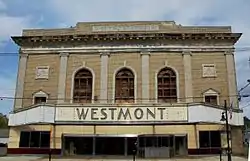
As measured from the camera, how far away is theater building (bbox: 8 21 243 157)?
33.0 m

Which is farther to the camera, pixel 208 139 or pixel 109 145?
pixel 109 145

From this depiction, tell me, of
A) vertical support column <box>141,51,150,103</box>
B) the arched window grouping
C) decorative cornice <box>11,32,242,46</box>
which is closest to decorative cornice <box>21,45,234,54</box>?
vertical support column <box>141,51,150,103</box>

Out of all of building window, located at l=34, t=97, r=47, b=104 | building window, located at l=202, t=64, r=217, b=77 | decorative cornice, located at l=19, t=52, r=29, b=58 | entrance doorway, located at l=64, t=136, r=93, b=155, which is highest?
decorative cornice, located at l=19, t=52, r=29, b=58

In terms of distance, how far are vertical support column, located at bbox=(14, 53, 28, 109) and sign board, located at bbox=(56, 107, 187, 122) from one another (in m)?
6.38

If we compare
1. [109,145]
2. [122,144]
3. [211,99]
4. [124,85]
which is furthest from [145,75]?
[109,145]

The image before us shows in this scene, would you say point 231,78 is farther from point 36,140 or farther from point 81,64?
point 36,140

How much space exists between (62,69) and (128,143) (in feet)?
39.2

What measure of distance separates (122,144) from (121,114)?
302 cm

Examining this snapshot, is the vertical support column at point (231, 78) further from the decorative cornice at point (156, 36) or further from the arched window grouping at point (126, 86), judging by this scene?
the arched window grouping at point (126, 86)

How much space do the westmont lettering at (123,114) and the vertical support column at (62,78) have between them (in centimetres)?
436

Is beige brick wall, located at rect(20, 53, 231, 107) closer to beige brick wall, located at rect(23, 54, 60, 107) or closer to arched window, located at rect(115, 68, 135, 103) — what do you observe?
beige brick wall, located at rect(23, 54, 60, 107)

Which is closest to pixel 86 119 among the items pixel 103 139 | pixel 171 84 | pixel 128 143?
pixel 103 139

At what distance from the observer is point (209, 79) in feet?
122

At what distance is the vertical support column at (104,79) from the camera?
121ft
